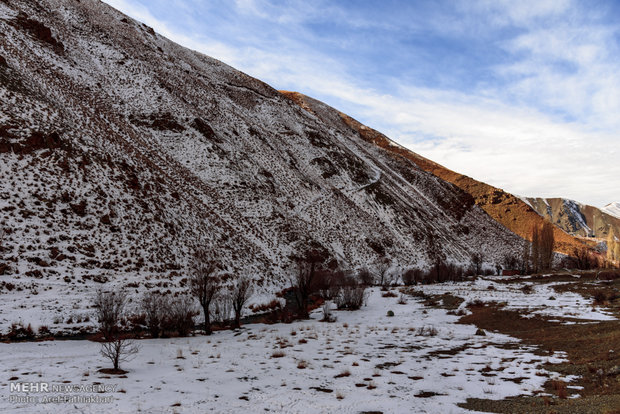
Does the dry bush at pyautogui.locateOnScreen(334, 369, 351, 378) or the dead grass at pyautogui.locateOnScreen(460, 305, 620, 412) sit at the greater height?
the dead grass at pyautogui.locateOnScreen(460, 305, 620, 412)

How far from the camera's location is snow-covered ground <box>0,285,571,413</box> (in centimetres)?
1072

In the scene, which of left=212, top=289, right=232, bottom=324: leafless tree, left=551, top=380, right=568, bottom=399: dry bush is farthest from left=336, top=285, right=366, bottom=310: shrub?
left=551, top=380, right=568, bottom=399: dry bush

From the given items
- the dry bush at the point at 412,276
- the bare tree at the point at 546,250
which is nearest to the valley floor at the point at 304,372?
the dry bush at the point at 412,276

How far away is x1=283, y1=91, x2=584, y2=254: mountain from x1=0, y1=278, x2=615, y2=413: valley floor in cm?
11894

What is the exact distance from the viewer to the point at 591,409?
27.5 feet

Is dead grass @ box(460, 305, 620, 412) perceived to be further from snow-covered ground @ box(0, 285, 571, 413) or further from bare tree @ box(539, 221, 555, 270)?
bare tree @ box(539, 221, 555, 270)

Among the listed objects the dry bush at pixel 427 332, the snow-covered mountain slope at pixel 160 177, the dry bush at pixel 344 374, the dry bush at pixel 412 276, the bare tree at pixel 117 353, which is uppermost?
the snow-covered mountain slope at pixel 160 177

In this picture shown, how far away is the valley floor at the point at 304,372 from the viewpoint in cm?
1065

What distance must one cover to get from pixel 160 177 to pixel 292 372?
3936 cm

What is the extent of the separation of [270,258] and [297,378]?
35.5 metres

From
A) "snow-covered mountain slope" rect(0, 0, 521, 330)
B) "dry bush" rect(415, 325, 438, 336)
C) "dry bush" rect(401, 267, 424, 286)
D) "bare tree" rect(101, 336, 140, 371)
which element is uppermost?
"snow-covered mountain slope" rect(0, 0, 521, 330)

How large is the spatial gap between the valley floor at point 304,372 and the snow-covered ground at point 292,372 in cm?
4

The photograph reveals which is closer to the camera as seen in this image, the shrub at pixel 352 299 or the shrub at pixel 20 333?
the shrub at pixel 20 333

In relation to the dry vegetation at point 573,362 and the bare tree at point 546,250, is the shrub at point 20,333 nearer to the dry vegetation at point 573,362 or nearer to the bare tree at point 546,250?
the dry vegetation at point 573,362
